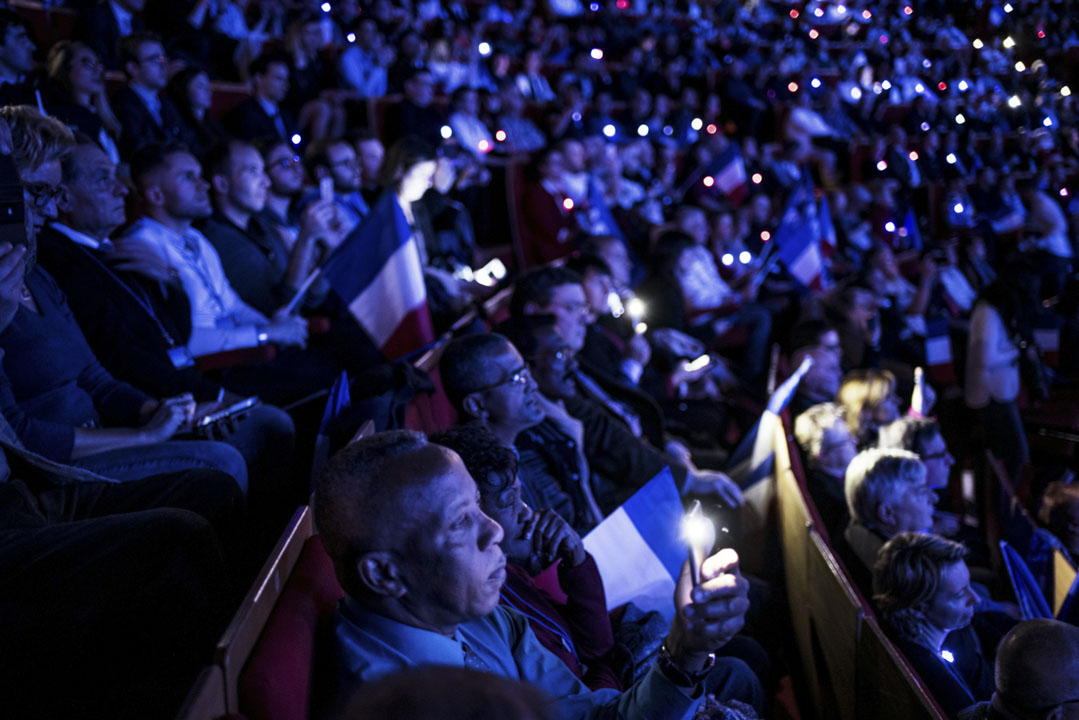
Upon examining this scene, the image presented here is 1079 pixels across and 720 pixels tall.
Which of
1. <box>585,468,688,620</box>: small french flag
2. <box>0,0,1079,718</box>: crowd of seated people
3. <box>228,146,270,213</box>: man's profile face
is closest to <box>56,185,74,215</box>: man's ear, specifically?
<box>0,0,1079,718</box>: crowd of seated people

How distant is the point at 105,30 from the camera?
5.27 metres

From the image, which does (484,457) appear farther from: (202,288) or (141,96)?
(141,96)

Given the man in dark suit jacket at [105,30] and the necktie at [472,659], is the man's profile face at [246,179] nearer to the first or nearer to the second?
the man in dark suit jacket at [105,30]

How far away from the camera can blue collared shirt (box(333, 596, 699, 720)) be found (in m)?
1.31

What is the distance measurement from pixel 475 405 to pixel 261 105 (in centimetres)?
382

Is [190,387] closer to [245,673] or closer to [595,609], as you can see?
[595,609]

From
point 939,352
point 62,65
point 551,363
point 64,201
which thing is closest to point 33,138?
point 64,201

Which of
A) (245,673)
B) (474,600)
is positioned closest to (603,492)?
(474,600)

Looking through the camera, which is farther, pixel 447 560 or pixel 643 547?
pixel 643 547

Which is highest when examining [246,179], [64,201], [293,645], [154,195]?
[64,201]

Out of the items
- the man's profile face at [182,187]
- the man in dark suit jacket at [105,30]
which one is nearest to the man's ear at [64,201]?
the man's profile face at [182,187]

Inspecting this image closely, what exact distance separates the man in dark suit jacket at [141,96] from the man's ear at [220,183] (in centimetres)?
134

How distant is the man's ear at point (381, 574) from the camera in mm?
1361

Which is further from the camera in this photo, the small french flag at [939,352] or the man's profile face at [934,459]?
the small french flag at [939,352]
